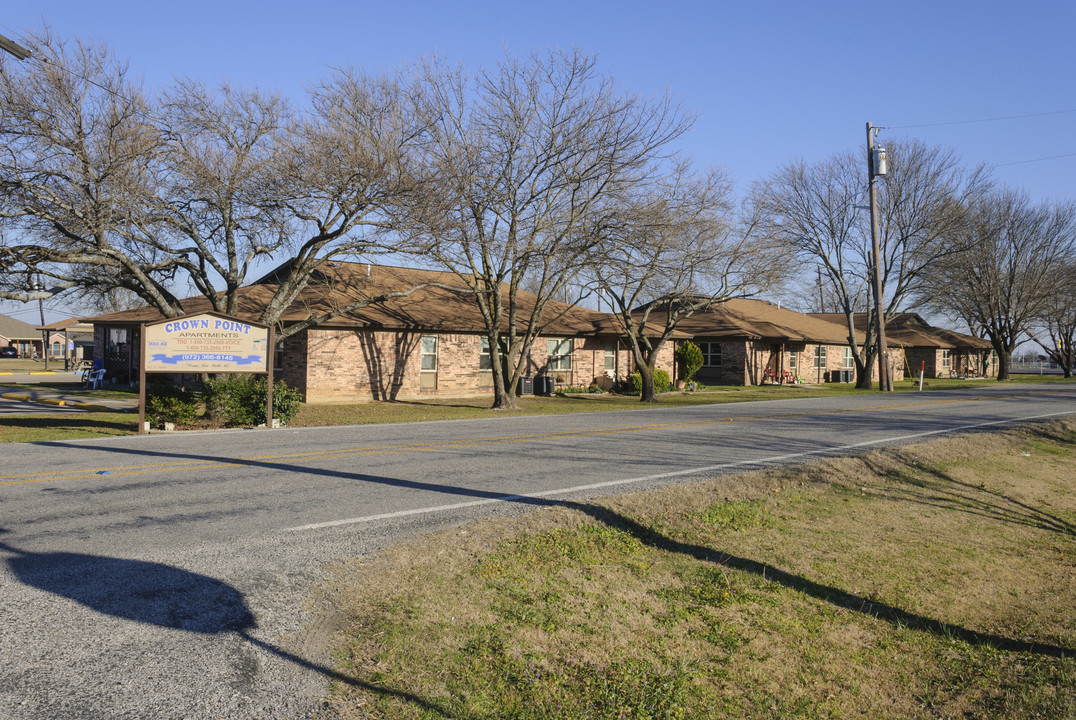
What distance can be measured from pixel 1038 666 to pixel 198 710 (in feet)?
19.7

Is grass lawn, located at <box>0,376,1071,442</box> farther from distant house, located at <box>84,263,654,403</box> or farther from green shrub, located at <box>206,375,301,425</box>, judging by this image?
distant house, located at <box>84,263,654,403</box>

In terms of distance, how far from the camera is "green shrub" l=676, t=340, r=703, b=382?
121ft

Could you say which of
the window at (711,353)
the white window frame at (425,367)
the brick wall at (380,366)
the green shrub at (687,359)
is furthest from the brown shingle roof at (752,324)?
the white window frame at (425,367)

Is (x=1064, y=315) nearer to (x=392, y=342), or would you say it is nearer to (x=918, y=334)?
(x=918, y=334)

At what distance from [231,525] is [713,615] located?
4.53 meters

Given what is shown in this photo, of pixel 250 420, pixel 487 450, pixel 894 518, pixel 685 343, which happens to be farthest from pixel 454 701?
pixel 685 343

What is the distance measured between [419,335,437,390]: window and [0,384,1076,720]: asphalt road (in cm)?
1123

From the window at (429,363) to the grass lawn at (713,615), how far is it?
63.2ft

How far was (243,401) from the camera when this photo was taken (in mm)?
16922

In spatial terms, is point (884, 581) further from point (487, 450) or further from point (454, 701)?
point (487, 450)

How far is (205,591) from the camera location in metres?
5.54

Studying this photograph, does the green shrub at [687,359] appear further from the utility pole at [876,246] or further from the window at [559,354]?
the utility pole at [876,246]

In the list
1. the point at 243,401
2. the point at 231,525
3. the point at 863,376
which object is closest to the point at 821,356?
the point at 863,376

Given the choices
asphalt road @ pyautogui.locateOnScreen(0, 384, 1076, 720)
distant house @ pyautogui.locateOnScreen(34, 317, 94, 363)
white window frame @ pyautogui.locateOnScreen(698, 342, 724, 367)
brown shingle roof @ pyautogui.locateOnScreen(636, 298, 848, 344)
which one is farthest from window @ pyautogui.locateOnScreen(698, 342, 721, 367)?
distant house @ pyautogui.locateOnScreen(34, 317, 94, 363)
